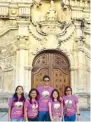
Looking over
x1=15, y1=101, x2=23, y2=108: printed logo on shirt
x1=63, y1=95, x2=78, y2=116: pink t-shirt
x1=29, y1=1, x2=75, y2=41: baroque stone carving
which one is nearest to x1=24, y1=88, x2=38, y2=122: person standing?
x1=15, y1=101, x2=23, y2=108: printed logo on shirt

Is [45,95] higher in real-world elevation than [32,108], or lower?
higher

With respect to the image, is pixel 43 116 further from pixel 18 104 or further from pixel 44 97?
pixel 18 104

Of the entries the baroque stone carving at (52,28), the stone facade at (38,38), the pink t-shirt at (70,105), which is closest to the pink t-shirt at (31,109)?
the pink t-shirt at (70,105)

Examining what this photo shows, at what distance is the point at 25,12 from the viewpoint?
548 inches

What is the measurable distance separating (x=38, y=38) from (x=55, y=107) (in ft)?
25.0

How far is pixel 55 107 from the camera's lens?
21.4 ft

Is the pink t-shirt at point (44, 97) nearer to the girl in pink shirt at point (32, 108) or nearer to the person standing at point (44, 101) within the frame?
the person standing at point (44, 101)

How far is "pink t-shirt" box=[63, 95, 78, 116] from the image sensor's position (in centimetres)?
679

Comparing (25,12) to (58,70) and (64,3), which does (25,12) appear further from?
(58,70)

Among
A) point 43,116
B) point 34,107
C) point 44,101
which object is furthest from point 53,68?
point 34,107

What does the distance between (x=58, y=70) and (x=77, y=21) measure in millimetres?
2670

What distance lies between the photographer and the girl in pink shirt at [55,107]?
6434mm

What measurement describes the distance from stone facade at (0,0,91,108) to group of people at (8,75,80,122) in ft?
21.1

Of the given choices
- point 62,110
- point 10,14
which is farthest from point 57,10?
point 62,110
